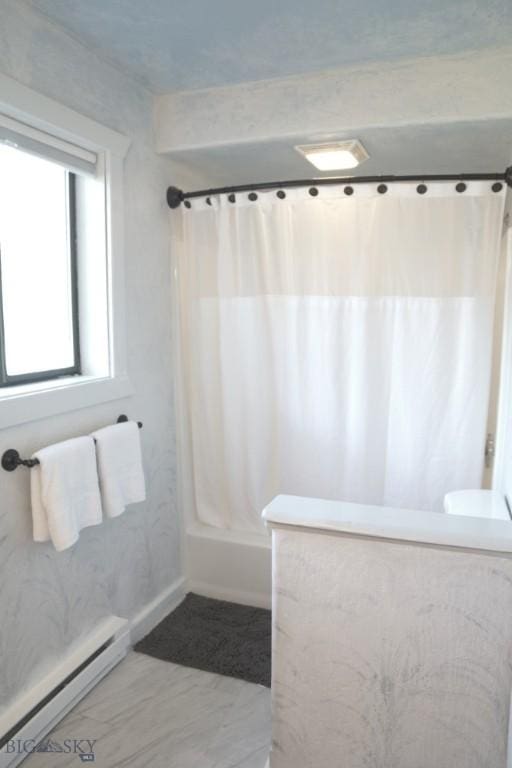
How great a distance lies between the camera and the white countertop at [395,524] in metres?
1.14

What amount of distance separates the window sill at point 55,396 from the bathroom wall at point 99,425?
4cm

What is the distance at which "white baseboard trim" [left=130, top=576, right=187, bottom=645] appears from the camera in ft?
7.27

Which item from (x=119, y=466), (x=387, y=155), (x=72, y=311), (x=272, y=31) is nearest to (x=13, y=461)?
(x=119, y=466)

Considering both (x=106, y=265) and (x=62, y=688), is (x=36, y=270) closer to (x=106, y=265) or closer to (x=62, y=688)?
(x=106, y=265)

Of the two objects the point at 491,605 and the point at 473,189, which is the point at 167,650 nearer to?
the point at 491,605

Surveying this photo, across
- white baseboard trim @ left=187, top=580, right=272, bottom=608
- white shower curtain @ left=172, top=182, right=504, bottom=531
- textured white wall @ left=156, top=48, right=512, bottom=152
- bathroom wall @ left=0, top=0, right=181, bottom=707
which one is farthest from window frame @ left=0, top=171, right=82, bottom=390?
white baseboard trim @ left=187, top=580, right=272, bottom=608

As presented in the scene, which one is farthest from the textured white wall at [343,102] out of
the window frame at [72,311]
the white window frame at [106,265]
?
the window frame at [72,311]

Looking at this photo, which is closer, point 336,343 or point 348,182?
point 348,182

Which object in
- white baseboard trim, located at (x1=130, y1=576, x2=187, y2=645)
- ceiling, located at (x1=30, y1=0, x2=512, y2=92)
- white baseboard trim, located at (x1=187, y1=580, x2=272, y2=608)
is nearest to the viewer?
ceiling, located at (x1=30, y1=0, x2=512, y2=92)

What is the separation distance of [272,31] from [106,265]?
37.5 inches

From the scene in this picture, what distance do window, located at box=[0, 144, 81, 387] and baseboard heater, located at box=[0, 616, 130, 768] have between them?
A: 1.00 metres

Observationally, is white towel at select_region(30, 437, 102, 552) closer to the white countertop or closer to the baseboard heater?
the baseboard heater

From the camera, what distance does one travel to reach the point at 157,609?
7.72 ft

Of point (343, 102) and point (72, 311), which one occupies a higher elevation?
point (343, 102)
